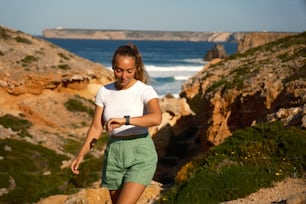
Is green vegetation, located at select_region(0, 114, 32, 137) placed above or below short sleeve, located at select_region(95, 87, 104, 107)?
below

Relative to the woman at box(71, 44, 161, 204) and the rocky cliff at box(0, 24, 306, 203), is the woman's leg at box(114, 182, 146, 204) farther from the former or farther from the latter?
the rocky cliff at box(0, 24, 306, 203)

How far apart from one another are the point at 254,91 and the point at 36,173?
9.40 metres

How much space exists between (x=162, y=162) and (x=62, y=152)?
5.69 meters

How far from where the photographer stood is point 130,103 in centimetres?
538

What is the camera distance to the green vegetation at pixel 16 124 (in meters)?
27.3

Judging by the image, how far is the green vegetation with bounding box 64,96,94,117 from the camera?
34.7 metres

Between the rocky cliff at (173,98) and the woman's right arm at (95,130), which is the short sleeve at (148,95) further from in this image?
the rocky cliff at (173,98)

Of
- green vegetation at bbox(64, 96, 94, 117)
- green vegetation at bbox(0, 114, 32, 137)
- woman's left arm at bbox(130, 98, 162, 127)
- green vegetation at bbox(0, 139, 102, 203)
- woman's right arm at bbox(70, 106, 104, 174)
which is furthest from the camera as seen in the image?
green vegetation at bbox(64, 96, 94, 117)

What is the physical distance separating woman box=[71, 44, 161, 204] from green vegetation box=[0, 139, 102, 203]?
33.4 feet

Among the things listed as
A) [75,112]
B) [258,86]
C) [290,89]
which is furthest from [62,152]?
[290,89]

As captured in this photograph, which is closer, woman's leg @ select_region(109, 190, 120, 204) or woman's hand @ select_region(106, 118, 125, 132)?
woman's hand @ select_region(106, 118, 125, 132)

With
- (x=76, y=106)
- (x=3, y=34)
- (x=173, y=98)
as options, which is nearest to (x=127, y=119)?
(x=173, y=98)

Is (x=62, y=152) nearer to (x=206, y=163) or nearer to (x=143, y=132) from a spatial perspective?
(x=206, y=163)

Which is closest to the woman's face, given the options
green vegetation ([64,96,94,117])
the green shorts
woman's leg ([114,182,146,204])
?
the green shorts
